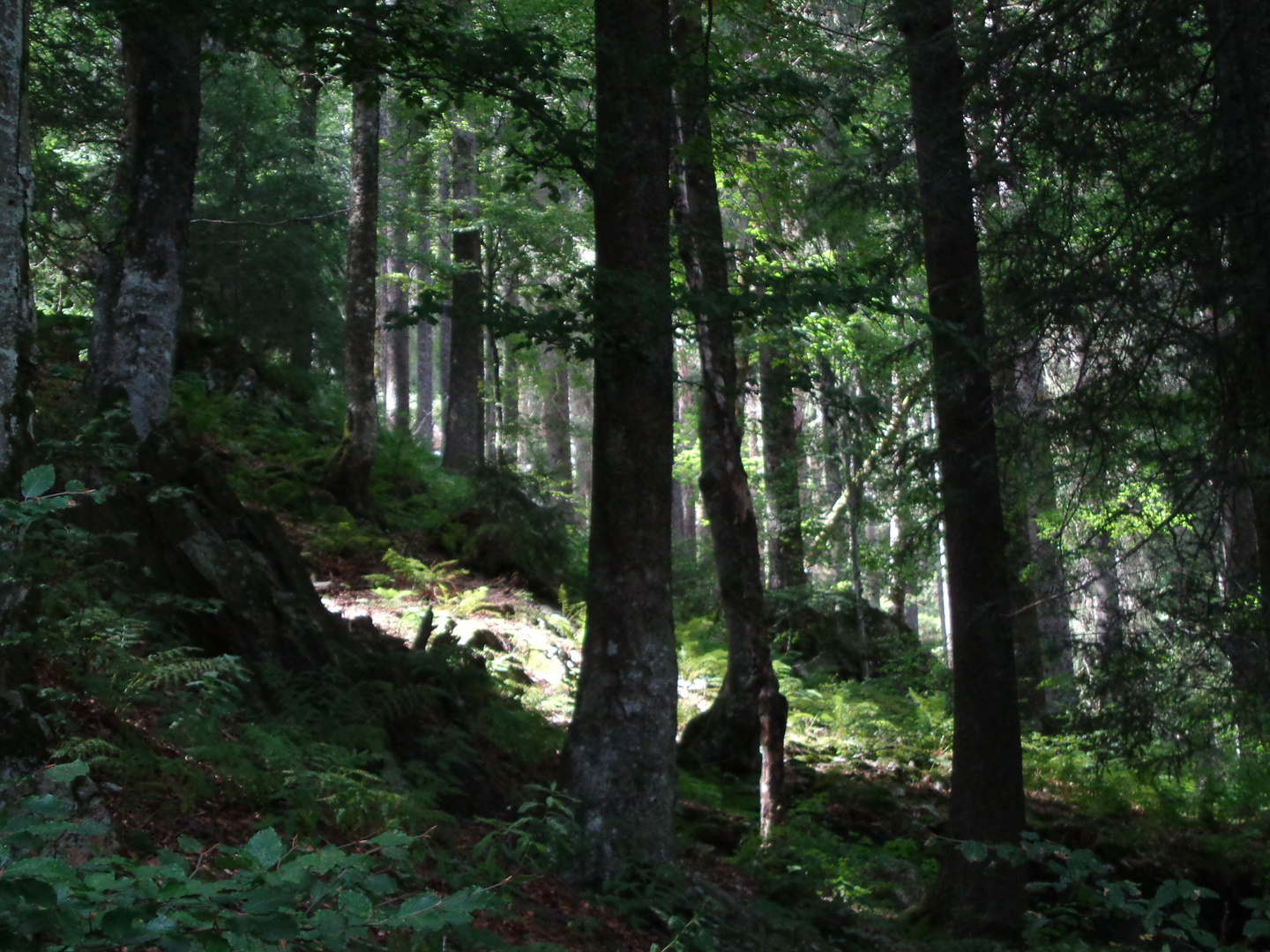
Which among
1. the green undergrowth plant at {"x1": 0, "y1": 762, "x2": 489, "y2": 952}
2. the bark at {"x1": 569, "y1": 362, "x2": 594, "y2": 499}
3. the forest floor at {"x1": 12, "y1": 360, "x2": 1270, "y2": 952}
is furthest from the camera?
the bark at {"x1": 569, "y1": 362, "x2": 594, "y2": 499}

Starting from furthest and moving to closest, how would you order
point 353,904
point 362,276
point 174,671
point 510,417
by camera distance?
point 510,417 < point 362,276 < point 174,671 < point 353,904

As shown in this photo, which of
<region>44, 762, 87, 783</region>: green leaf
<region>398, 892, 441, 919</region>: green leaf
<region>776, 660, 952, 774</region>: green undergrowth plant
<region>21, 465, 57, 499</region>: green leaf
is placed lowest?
<region>776, 660, 952, 774</region>: green undergrowth plant

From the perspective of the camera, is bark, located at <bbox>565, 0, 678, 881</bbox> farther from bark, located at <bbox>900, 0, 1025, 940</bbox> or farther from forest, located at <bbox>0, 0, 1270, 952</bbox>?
bark, located at <bbox>900, 0, 1025, 940</bbox>

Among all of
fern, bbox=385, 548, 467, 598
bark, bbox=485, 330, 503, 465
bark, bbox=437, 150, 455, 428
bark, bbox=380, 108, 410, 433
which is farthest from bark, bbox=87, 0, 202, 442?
bark, bbox=380, 108, 410, 433

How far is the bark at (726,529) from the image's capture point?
8719 millimetres

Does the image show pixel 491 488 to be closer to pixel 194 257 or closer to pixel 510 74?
pixel 194 257

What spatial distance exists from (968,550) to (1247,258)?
3037 mm

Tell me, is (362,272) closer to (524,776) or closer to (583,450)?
(524,776)

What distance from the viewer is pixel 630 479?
623cm

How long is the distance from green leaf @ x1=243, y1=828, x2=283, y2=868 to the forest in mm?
15

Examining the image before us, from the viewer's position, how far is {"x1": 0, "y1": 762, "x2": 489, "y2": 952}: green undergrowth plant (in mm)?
1647

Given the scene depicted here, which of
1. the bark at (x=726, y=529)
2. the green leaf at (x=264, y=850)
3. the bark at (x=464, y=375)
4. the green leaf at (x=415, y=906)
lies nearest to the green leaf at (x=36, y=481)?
the green leaf at (x=264, y=850)

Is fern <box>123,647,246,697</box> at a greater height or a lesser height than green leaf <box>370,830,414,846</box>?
greater

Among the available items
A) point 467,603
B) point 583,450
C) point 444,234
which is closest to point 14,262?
point 467,603
